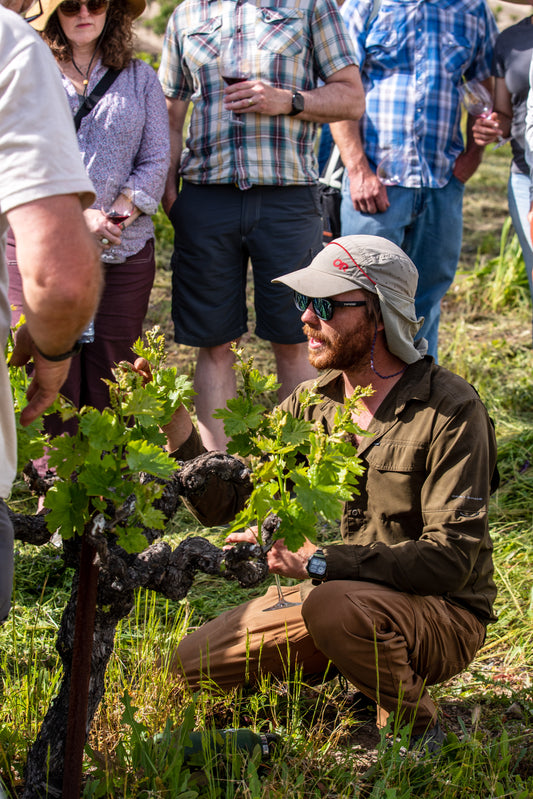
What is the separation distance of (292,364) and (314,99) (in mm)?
1186

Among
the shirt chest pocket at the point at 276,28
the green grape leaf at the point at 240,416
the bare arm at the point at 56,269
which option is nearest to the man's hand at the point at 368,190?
the shirt chest pocket at the point at 276,28

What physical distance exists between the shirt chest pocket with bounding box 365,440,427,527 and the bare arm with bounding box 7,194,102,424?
1.22 metres

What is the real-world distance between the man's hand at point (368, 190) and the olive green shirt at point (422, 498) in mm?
1729

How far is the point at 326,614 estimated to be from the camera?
2428mm

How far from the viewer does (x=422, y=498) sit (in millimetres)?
2518

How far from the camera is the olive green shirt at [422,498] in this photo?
2424 mm

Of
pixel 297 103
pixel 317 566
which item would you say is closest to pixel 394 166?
pixel 297 103

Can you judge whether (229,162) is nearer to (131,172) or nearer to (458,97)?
(131,172)

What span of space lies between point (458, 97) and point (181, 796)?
11.5ft

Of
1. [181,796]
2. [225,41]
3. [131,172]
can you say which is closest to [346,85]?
[225,41]

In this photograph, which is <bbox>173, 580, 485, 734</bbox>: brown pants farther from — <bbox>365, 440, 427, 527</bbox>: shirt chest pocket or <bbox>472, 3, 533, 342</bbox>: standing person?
<bbox>472, 3, 533, 342</bbox>: standing person

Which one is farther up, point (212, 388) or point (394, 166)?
point (394, 166)

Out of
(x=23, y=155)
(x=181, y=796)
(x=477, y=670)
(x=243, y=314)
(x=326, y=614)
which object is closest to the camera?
(x=23, y=155)

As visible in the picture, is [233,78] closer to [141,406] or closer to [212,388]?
[212,388]
